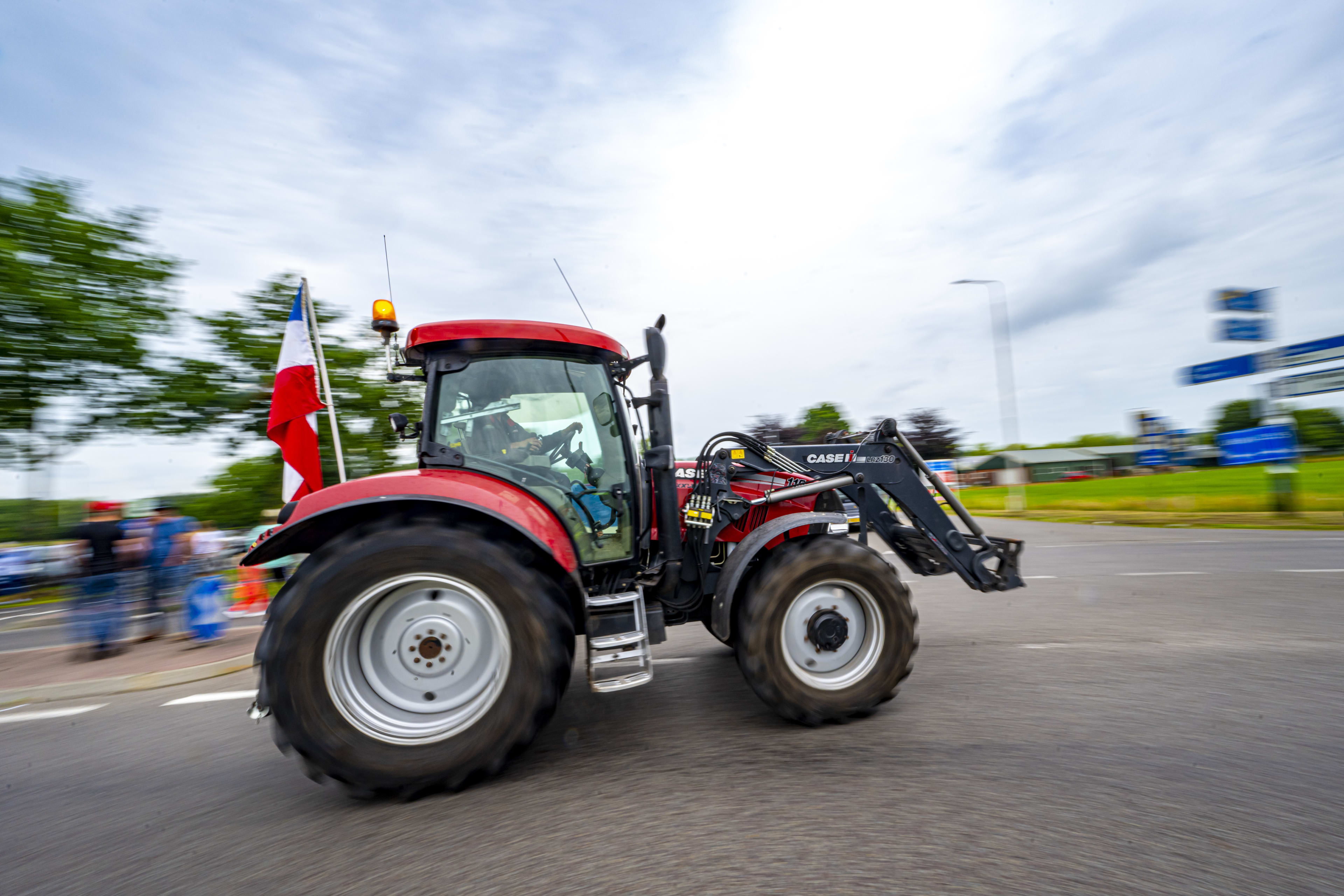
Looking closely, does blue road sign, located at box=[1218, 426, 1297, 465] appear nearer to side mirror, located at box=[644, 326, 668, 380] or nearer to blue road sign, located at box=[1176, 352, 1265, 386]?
blue road sign, located at box=[1176, 352, 1265, 386]

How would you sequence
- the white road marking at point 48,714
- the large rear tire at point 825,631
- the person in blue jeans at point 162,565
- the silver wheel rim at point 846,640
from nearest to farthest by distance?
the large rear tire at point 825,631
the silver wheel rim at point 846,640
the white road marking at point 48,714
the person in blue jeans at point 162,565

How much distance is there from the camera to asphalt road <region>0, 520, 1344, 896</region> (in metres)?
2.06

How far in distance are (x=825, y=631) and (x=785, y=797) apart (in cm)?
92

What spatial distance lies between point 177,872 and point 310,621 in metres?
0.89

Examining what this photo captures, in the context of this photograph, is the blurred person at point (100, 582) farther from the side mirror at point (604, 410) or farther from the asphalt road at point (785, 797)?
the side mirror at point (604, 410)

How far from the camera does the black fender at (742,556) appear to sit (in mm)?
3207

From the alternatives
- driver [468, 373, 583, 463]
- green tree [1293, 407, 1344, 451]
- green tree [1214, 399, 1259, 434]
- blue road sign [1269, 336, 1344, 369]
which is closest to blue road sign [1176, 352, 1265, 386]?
blue road sign [1269, 336, 1344, 369]

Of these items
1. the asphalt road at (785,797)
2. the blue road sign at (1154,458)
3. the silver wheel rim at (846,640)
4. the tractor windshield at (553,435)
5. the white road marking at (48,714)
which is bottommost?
the blue road sign at (1154,458)

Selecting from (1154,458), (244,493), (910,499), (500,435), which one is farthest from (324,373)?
(1154,458)

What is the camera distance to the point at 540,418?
Result: 11.3ft

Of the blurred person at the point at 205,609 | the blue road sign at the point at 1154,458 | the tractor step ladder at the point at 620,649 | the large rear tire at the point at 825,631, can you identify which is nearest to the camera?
the tractor step ladder at the point at 620,649

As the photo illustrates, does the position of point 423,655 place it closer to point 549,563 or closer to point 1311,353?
point 549,563

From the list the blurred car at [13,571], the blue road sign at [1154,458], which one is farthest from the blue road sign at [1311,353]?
the blue road sign at [1154,458]

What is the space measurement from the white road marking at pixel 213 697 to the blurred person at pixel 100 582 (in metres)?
2.60
